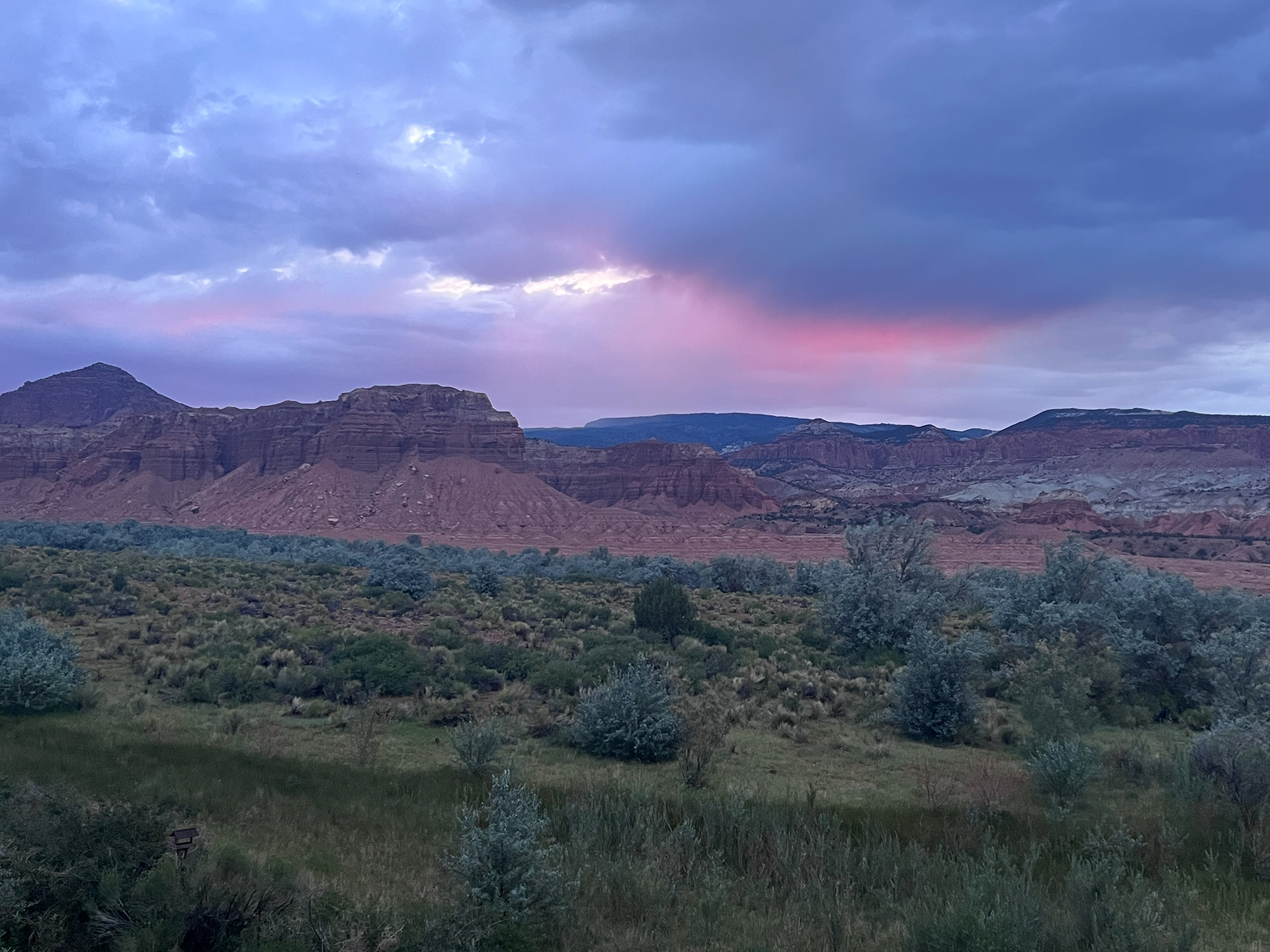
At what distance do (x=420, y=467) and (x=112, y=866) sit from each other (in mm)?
86339

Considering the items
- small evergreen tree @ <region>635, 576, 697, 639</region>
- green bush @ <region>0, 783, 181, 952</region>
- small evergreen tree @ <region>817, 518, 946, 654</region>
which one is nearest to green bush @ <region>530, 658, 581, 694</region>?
small evergreen tree @ <region>635, 576, 697, 639</region>

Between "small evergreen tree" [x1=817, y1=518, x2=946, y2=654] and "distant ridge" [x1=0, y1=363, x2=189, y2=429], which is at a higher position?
"distant ridge" [x1=0, y1=363, x2=189, y2=429]

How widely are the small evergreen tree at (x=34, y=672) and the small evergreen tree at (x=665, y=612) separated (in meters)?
12.2

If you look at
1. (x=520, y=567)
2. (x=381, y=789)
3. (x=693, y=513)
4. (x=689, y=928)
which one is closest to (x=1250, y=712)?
(x=689, y=928)

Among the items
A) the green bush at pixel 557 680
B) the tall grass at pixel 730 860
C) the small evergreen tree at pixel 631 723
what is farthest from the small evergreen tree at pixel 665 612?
the tall grass at pixel 730 860

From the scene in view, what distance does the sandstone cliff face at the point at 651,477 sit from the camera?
99.9 meters

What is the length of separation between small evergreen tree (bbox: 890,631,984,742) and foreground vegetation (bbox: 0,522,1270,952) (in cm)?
6

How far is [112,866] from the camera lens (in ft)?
20.3

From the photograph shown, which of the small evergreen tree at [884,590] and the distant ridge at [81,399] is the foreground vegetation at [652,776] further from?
the distant ridge at [81,399]

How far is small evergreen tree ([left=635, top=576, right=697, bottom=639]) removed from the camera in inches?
822

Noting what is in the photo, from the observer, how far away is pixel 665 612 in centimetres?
2111

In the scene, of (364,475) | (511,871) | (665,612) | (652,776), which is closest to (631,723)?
(652,776)

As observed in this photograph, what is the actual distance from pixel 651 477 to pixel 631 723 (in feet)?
306

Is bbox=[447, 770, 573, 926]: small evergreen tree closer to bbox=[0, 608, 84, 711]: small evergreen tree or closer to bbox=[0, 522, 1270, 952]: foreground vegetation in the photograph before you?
bbox=[0, 522, 1270, 952]: foreground vegetation
